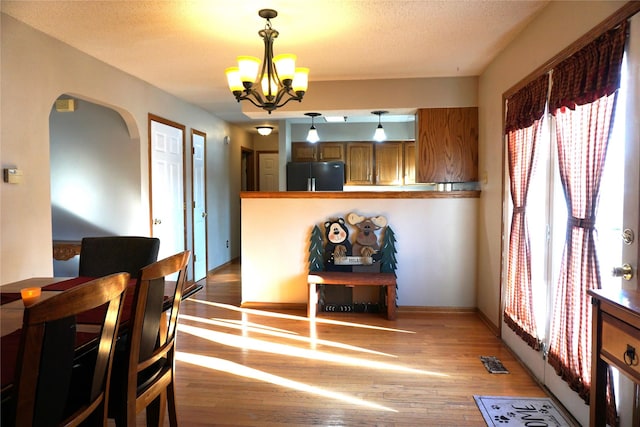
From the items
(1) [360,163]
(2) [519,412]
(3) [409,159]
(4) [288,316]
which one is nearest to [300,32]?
(4) [288,316]

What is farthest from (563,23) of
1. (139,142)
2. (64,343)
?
(139,142)

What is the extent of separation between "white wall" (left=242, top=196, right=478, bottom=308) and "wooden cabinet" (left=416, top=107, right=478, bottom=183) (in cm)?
27

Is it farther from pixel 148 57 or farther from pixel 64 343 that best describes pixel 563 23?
pixel 148 57

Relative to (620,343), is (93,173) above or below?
above

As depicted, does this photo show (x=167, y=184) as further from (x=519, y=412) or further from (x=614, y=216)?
(x=614, y=216)

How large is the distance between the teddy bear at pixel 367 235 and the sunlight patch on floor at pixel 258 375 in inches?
68.4

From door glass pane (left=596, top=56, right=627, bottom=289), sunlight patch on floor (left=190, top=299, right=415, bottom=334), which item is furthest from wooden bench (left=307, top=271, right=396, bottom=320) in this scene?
door glass pane (left=596, top=56, right=627, bottom=289)

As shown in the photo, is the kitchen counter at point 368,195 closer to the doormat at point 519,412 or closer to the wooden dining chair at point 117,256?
the wooden dining chair at point 117,256

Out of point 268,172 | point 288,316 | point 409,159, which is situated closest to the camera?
point 288,316

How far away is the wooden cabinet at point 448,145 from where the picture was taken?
407 cm

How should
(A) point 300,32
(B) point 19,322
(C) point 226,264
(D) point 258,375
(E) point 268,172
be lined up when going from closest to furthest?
(B) point 19,322, (D) point 258,375, (A) point 300,32, (C) point 226,264, (E) point 268,172

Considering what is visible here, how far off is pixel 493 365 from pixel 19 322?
2770 millimetres

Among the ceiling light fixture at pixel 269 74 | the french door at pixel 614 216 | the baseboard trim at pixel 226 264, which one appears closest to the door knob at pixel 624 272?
the french door at pixel 614 216

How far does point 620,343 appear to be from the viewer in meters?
1.28
